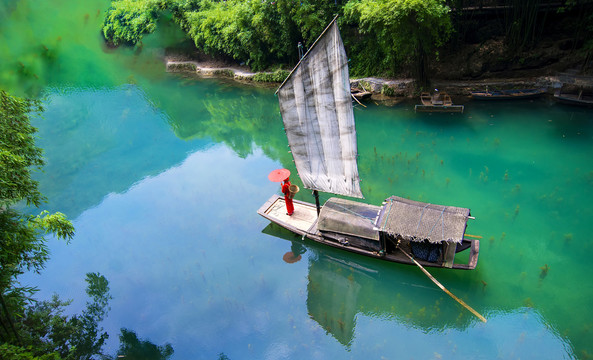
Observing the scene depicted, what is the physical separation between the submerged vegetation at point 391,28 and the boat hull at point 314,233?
1018 centimetres

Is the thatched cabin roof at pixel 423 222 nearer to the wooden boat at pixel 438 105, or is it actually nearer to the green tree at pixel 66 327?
the green tree at pixel 66 327

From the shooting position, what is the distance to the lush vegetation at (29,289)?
5.97 meters

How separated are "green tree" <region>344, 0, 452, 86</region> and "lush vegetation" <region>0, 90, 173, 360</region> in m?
14.0

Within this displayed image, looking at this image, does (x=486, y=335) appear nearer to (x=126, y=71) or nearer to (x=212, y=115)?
(x=212, y=115)

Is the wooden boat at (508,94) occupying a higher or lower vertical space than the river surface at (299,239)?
higher

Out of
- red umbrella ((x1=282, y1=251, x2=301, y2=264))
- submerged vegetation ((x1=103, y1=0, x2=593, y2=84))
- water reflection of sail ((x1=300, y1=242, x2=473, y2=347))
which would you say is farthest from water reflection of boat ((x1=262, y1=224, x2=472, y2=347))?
submerged vegetation ((x1=103, y1=0, x2=593, y2=84))

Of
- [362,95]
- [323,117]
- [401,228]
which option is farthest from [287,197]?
[362,95]

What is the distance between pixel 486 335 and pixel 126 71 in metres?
32.1

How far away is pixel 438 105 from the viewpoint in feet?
54.4

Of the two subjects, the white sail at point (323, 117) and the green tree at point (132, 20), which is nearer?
the white sail at point (323, 117)

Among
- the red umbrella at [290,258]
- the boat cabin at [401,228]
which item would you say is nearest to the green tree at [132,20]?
the red umbrella at [290,258]

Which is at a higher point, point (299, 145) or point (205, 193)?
point (299, 145)

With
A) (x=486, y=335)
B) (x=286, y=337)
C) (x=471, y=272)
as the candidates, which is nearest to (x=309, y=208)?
(x=286, y=337)

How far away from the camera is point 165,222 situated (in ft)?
40.0
